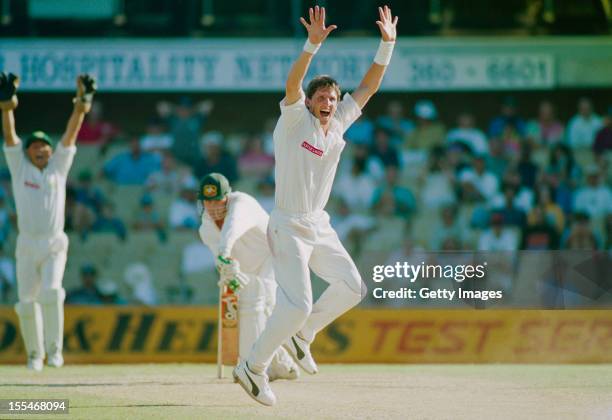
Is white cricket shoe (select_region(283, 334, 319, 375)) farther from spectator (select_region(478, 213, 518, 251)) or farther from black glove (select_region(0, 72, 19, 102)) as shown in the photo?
spectator (select_region(478, 213, 518, 251))

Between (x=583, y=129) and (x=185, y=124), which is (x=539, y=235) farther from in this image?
(x=185, y=124)

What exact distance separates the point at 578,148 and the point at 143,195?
20.0 feet

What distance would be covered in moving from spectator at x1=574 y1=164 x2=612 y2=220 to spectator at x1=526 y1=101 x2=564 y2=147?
1.06 m

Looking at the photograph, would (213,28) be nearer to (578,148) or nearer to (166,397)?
(578,148)

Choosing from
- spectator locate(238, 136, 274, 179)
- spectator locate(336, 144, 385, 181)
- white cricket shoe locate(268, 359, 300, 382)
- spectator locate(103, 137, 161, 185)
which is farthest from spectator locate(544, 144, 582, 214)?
white cricket shoe locate(268, 359, 300, 382)

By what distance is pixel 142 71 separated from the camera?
55.7 ft

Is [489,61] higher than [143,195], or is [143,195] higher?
[489,61]

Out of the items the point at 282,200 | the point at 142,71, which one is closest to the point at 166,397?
the point at 282,200

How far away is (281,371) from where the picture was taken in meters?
9.09

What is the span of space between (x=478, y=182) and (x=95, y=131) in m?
5.46

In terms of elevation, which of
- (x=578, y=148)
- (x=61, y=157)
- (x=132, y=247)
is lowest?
(x=132, y=247)

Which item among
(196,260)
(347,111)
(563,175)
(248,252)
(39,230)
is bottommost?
(196,260)

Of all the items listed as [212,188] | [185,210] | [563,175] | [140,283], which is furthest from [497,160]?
[212,188]

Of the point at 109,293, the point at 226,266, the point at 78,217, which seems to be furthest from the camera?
the point at 78,217
